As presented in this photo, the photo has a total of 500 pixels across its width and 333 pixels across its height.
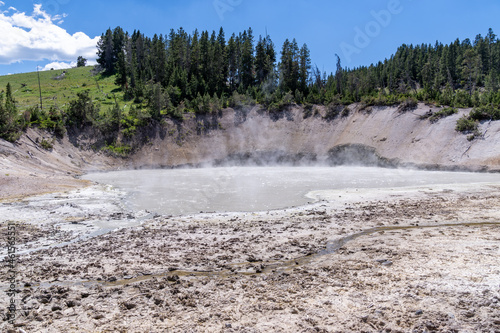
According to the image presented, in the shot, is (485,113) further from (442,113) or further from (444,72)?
(444,72)

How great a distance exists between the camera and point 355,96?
180 ft

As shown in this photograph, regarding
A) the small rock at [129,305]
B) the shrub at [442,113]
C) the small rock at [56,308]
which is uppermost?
the shrub at [442,113]

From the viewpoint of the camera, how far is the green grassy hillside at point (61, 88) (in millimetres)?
61719

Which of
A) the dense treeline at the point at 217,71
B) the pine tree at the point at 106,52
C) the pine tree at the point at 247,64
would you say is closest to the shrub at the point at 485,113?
the dense treeline at the point at 217,71

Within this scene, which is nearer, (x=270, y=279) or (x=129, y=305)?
(x=129, y=305)

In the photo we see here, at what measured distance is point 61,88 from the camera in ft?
252

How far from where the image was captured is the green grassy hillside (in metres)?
61.7

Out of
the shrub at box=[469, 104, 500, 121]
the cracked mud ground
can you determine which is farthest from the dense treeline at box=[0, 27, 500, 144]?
the cracked mud ground

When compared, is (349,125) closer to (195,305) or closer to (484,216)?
(484,216)

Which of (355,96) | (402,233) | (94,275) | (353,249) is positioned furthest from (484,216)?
(355,96)

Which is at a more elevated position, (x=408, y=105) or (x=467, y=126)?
(x=408, y=105)

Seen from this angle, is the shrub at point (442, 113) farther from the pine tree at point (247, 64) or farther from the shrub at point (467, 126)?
the pine tree at point (247, 64)

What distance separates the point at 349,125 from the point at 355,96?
783cm

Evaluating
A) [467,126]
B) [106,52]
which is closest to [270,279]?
[467,126]
